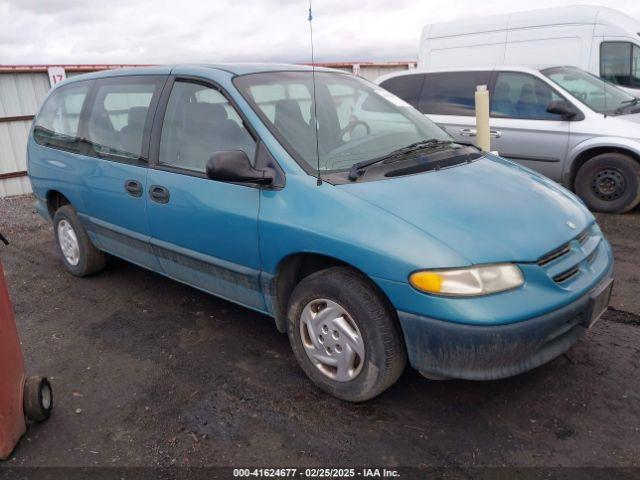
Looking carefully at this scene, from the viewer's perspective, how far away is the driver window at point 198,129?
312 centimetres

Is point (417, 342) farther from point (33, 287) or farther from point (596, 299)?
point (33, 287)

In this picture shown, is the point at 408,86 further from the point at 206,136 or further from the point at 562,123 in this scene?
the point at 206,136

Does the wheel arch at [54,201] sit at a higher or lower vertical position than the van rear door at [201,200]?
lower

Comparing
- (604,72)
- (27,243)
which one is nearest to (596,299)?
(27,243)

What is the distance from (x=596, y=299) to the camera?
8.34 feet

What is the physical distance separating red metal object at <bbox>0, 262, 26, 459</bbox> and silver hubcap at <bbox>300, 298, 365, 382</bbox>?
4.62 ft

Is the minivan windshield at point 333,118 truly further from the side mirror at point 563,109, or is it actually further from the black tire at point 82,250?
the side mirror at point 563,109

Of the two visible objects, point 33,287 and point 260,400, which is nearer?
point 260,400

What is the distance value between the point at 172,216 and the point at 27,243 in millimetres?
3739

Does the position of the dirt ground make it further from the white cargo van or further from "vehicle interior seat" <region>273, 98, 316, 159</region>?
the white cargo van

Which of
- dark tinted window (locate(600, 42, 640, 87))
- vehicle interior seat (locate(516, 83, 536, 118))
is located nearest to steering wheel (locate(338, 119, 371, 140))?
vehicle interior seat (locate(516, 83, 536, 118))

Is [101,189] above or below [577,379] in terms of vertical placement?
above

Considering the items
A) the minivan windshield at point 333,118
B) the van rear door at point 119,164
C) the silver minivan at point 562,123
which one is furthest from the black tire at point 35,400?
the silver minivan at point 562,123

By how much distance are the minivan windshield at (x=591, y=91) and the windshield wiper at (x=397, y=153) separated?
12.4ft
